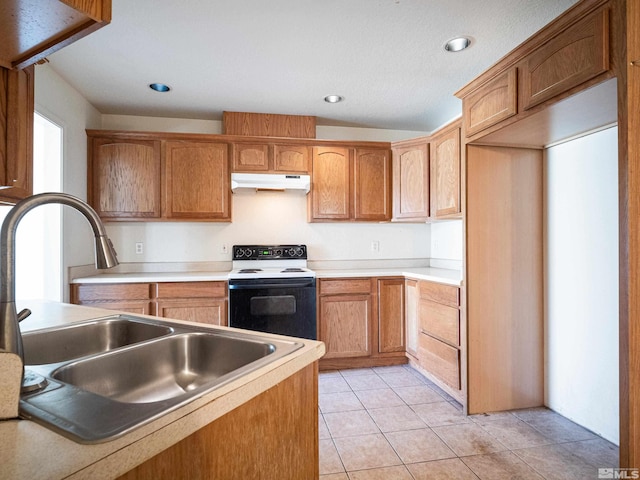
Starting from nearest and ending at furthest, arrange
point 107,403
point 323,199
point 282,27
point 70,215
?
point 107,403, point 282,27, point 70,215, point 323,199

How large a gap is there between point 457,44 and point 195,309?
2.71 metres

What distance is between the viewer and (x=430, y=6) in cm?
188

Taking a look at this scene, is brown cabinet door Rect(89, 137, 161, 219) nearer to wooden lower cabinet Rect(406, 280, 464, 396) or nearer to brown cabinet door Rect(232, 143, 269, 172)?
brown cabinet door Rect(232, 143, 269, 172)

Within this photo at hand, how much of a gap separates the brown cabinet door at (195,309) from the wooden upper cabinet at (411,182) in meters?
1.84

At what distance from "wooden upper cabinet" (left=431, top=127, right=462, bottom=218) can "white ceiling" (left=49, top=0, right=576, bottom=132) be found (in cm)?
40

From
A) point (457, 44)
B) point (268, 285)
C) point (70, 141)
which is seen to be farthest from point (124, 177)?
point (457, 44)

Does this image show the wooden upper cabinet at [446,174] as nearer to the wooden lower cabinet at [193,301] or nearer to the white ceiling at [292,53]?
the white ceiling at [292,53]

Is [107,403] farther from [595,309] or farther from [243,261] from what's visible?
[243,261]

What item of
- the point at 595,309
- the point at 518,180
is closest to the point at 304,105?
the point at 518,180

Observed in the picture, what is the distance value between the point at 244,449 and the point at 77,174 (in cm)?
298

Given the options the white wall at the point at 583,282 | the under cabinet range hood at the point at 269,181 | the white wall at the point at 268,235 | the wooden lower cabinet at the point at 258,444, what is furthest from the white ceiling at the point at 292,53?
the wooden lower cabinet at the point at 258,444

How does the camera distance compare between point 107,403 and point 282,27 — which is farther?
point 282,27

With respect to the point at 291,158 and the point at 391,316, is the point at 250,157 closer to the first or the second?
the point at 291,158

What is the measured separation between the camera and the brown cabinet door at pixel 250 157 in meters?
3.26
